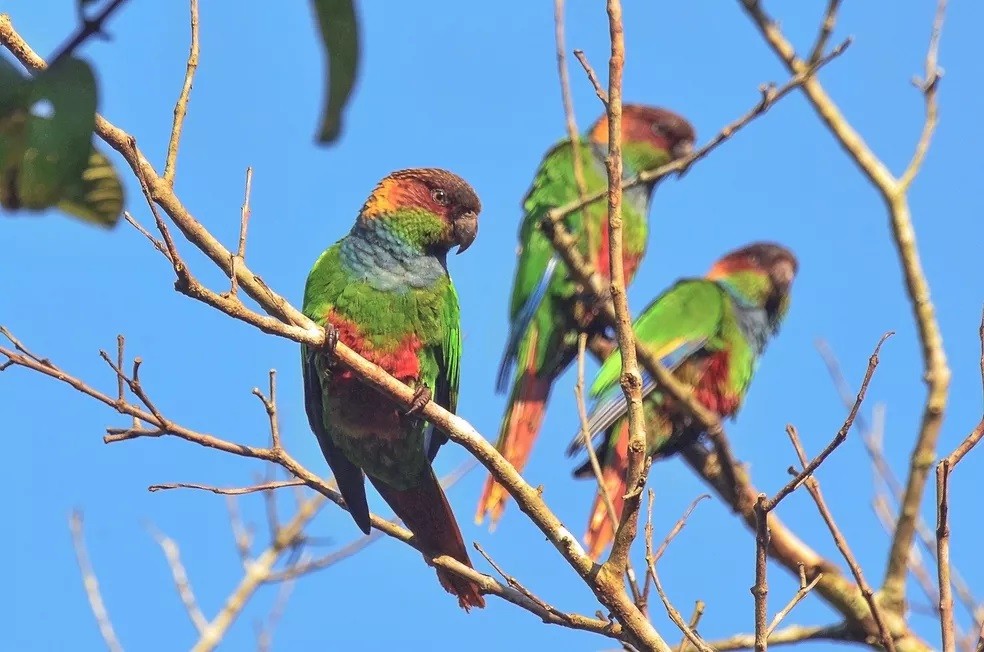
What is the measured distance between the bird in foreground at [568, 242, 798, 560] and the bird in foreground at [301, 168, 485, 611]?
1.30 metres

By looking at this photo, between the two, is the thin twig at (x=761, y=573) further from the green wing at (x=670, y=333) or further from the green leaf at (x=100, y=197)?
the green wing at (x=670, y=333)

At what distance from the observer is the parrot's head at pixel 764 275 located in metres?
6.55

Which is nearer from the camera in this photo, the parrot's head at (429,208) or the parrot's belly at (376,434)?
the parrot's belly at (376,434)

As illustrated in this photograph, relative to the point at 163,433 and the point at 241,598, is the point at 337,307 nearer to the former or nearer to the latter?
the point at 163,433

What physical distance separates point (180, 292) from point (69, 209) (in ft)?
5.95

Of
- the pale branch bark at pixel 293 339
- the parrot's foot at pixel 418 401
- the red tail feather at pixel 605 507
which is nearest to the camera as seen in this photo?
the pale branch bark at pixel 293 339

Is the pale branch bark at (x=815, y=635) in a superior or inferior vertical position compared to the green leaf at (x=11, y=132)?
superior

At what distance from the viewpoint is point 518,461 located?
5164 mm

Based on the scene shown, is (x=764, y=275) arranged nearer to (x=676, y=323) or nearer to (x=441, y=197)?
(x=676, y=323)

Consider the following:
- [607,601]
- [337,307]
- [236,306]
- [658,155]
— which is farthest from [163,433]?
[658,155]

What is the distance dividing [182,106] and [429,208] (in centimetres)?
179

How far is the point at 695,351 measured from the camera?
6.05m

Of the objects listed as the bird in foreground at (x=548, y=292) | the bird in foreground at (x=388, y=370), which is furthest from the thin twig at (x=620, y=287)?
the bird in foreground at (x=548, y=292)

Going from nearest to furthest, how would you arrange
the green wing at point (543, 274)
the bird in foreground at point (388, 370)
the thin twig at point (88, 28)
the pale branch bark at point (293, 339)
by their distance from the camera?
the thin twig at point (88, 28) → the pale branch bark at point (293, 339) → the bird in foreground at point (388, 370) → the green wing at point (543, 274)
